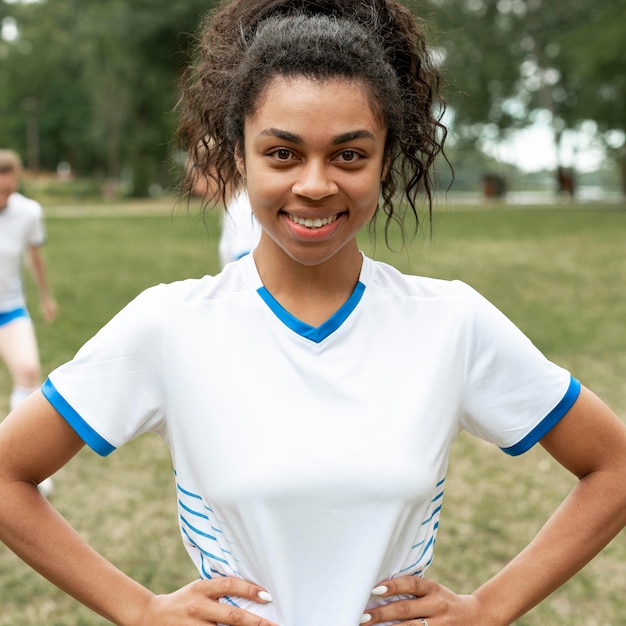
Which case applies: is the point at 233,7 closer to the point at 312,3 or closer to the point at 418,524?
the point at 312,3

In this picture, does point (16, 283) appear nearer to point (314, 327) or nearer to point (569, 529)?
point (314, 327)

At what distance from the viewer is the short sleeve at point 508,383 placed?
1663 millimetres

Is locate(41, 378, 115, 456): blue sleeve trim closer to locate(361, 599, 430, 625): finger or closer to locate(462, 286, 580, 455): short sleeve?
locate(361, 599, 430, 625): finger

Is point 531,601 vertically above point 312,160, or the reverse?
point 312,160

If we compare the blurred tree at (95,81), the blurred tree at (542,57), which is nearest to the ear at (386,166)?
the blurred tree at (95,81)

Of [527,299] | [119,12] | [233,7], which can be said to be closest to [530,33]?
[119,12]

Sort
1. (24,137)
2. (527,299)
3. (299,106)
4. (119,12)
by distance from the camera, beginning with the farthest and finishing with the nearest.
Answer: (24,137) → (119,12) → (527,299) → (299,106)

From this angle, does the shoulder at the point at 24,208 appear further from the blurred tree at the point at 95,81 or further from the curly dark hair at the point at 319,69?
the blurred tree at the point at 95,81

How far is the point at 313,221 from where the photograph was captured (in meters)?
1.58

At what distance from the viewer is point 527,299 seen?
12930 millimetres

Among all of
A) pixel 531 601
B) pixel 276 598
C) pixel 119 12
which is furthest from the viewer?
pixel 119 12

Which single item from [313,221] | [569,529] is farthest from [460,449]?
[313,221]

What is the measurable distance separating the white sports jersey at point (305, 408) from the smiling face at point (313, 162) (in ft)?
0.51

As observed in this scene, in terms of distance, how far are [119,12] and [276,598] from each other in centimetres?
3889
